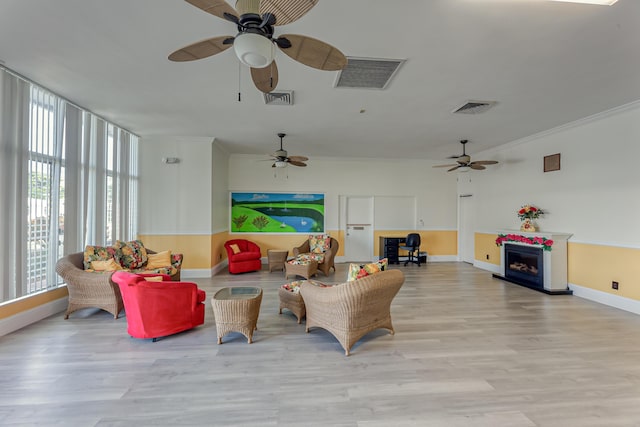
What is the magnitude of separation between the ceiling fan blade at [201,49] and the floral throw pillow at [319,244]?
16.3 feet

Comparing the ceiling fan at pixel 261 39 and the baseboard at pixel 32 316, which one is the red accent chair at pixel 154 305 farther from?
the ceiling fan at pixel 261 39

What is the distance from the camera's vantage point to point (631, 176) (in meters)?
3.99

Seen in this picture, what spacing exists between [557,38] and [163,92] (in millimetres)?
4362

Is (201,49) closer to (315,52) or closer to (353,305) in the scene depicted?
(315,52)

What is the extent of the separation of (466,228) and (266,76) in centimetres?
734

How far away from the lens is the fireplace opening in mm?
5011

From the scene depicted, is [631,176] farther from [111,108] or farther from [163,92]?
[111,108]

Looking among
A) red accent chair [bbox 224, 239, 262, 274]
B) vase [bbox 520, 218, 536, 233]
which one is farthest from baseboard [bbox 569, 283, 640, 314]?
red accent chair [bbox 224, 239, 262, 274]

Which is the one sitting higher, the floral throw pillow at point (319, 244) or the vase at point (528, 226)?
the vase at point (528, 226)

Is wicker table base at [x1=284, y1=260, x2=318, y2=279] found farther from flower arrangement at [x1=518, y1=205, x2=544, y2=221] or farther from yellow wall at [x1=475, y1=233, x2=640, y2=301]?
yellow wall at [x1=475, y1=233, x2=640, y2=301]

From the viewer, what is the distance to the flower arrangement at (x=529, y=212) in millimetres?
5417

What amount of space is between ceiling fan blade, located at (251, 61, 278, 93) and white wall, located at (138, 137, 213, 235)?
387 cm

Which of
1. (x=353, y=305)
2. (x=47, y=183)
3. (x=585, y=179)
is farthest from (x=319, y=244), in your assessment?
(x=585, y=179)

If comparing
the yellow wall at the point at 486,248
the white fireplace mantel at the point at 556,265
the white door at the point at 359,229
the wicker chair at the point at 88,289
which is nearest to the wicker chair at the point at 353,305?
the wicker chair at the point at 88,289
